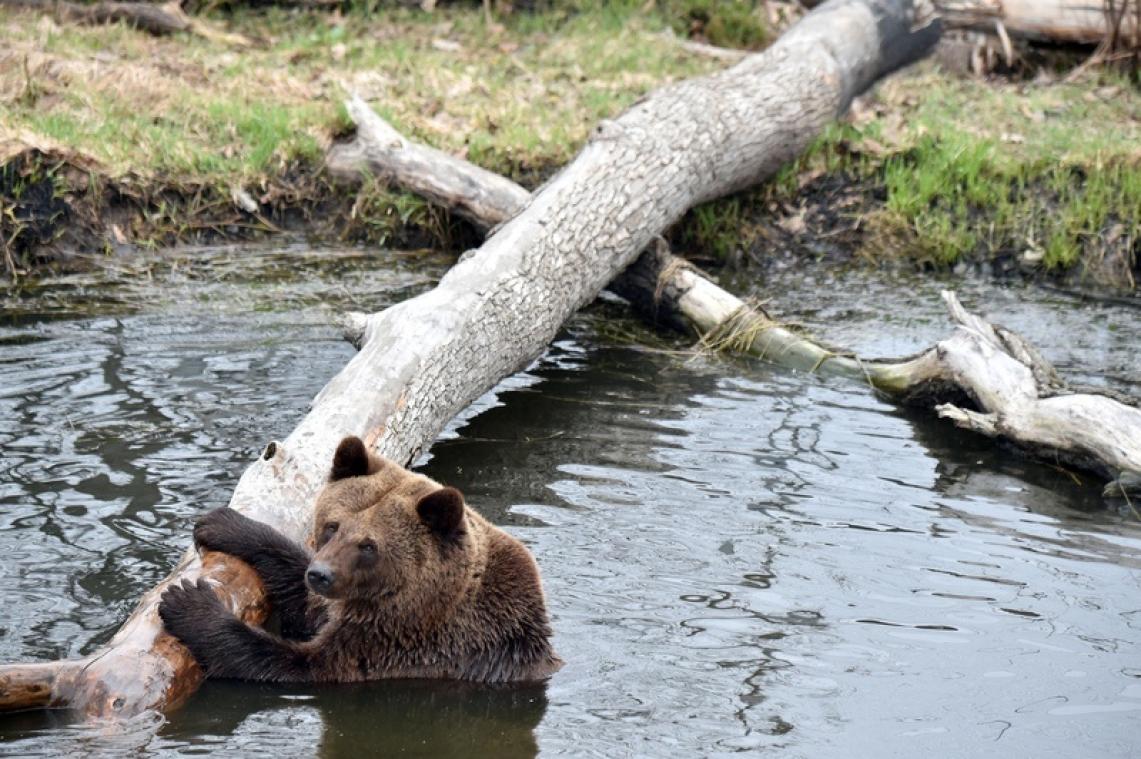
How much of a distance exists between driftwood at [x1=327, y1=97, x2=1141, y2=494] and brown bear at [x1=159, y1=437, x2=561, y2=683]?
2.52 meters

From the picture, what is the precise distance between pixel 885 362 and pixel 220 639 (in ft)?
17.2

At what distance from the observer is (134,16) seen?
47.9 feet

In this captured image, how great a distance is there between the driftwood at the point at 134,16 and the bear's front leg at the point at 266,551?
10030mm

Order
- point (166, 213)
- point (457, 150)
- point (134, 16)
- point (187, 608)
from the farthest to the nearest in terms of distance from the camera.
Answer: point (134, 16), point (457, 150), point (166, 213), point (187, 608)

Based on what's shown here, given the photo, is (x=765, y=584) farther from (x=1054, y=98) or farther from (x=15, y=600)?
(x=1054, y=98)

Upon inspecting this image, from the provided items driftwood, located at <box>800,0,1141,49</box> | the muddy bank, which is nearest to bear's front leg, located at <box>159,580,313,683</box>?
the muddy bank

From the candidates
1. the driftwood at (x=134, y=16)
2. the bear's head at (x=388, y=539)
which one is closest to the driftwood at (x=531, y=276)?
the bear's head at (x=388, y=539)

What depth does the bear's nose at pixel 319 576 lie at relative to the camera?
197 inches

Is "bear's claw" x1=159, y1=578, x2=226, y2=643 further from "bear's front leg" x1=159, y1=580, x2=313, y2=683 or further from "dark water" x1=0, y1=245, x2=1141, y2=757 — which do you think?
"dark water" x1=0, y1=245, x2=1141, y2=757

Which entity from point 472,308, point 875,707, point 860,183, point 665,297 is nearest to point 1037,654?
point 875,707

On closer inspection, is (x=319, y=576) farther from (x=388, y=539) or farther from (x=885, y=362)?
(x=885, y=362)

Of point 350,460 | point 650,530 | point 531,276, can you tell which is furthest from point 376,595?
point 531,276

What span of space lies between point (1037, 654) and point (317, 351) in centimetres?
520

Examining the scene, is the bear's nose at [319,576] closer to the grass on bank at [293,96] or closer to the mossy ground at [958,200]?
the grass on bank at [293,96]
